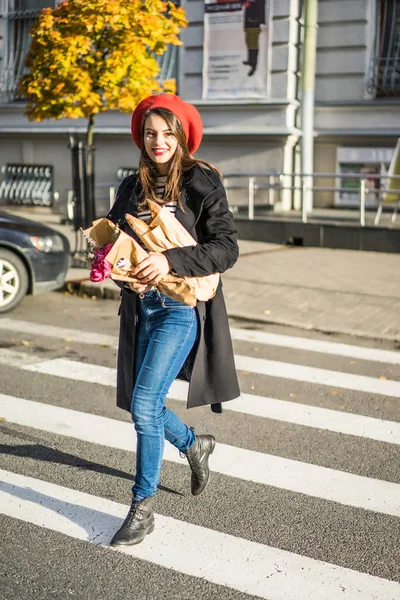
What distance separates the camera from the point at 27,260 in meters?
9.80

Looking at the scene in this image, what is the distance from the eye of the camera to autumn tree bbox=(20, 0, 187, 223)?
37.3 ft

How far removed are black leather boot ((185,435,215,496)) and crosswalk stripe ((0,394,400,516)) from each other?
0.44 meters

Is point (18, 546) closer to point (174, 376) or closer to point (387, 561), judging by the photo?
point (174, 376)

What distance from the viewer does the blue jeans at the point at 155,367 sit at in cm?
400

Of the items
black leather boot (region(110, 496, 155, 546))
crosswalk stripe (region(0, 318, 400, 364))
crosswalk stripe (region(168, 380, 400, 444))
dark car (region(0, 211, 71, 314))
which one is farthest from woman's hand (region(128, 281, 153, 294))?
dark car (region(0, 211, 71, 314))

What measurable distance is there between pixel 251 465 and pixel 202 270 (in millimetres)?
1699

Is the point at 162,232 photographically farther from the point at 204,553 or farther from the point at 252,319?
the point at 252,319

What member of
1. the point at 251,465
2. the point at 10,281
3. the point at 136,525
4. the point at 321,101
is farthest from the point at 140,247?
the point at 321,101

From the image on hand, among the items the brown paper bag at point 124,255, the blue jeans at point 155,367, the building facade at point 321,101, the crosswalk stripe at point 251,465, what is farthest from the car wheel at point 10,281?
the building facade at point 321,101

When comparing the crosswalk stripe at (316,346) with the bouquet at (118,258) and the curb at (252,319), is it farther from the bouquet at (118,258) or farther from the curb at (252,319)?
the bouquet at (118,258)

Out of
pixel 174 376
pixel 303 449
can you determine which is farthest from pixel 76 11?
pixel 174 376

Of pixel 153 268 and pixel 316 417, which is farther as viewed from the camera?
pixel 316 417

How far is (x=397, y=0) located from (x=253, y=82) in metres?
3.24

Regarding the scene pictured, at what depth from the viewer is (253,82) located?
18.0 metres
